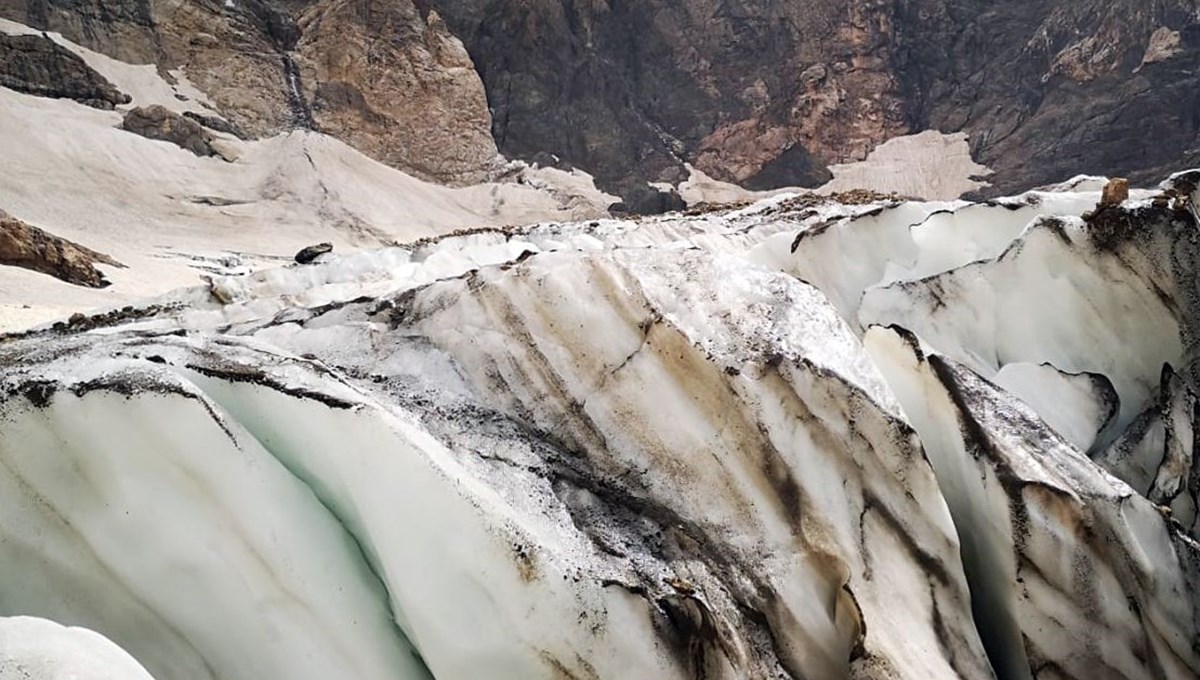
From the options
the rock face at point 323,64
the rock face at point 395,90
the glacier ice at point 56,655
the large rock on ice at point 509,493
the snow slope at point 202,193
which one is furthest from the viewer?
the rock face at point 395,90

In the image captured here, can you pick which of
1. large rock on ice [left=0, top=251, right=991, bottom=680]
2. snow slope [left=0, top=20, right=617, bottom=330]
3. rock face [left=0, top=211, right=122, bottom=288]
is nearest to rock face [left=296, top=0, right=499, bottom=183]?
snow slope [left=0, top=20, right=617, bottom=330]

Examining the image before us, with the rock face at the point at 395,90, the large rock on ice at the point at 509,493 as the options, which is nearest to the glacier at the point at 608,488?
the large rock on ice at the point at 509,493

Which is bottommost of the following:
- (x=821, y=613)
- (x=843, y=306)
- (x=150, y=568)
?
(x=150, y=568)

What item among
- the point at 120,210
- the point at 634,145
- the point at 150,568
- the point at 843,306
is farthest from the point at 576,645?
the point at 634,145

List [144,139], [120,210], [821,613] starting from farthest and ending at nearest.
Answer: [144,139] < [120,210] < [821,613]

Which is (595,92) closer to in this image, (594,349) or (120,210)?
(120,210)

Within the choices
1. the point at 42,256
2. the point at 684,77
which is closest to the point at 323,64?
the point at 684,77

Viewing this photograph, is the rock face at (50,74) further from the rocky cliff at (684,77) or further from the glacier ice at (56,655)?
the glacier ice at (56,655)
